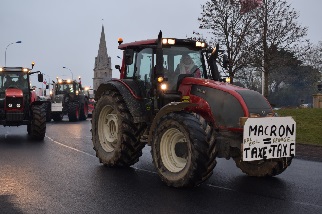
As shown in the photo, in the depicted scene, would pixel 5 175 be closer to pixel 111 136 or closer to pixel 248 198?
pixel 111 136

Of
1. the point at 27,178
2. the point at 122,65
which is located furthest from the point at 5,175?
the point at 122,65

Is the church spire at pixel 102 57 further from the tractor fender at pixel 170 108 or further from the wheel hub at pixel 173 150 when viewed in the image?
the wheel hub at pixel 173 150

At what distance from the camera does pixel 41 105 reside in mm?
15188

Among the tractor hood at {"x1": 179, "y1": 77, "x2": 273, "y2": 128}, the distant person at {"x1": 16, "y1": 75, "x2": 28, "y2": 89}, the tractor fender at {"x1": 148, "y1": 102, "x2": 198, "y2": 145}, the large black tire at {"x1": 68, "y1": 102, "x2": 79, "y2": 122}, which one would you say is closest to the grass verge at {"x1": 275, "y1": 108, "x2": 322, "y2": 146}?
the tractor hood at {"x1": 179, "y1": 77, "x2": 273, "y2": 128}

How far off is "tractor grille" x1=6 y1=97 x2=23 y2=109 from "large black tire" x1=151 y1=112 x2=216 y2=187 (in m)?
9.12

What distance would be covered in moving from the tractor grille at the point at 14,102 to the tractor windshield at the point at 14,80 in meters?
1.11

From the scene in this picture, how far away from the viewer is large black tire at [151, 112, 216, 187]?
6.50 metres

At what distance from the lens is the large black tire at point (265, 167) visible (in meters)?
7.45

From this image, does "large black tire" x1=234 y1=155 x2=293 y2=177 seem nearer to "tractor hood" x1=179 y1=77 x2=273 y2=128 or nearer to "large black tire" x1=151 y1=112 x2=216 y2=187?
"tractor hood" x1=179 y1=77 x2=273 y2=128

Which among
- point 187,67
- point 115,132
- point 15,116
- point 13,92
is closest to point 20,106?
point 15,116

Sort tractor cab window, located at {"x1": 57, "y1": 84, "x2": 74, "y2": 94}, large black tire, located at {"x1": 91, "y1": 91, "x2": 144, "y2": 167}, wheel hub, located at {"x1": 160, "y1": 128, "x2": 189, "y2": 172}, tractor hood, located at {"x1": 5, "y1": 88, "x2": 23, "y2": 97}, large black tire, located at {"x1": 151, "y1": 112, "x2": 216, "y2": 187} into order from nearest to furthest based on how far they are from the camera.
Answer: large black tire, located at {"x1": 151, "y1": 112, "x2": 216, "y2": 187} → wheel hub, located at {"x1": 160, "y1": 128, "x2": 189, "y2": 172} → large black tire, located at {"x1": 91, "y1": 91, "x2": 144, "y2": 167} → tractor hood, located at {"x1": 5, "y1": 88, "x2": 23, "y2": 97} → tractor cab window, located at {"x1": 57, "y1": 84, "x2": 74, "y2": 94}

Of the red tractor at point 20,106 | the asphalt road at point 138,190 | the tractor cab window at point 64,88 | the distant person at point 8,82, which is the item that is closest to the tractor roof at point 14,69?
the red tractor at point 20,106

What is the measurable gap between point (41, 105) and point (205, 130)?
9.82 metres

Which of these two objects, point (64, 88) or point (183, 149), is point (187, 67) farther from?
point (64, 88)
